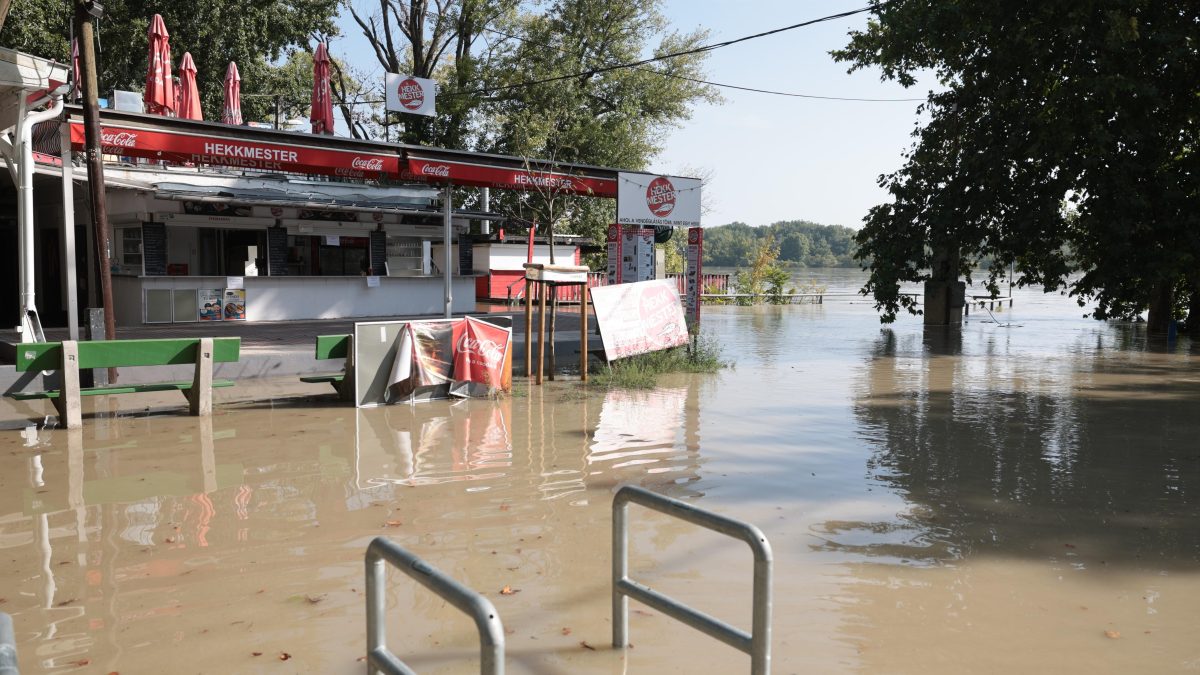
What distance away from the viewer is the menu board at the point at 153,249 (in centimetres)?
2172

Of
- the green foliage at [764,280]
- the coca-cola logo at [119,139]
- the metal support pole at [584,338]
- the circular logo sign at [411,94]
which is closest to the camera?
the coca-cola logo at [119,139]

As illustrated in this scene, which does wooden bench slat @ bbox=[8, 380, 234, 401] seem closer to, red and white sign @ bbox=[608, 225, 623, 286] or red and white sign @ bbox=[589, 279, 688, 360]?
red and white sign @ bbox=[589, 279, 688, 360]

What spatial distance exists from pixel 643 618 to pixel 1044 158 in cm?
2056

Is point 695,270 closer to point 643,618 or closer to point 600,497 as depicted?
point 600,497

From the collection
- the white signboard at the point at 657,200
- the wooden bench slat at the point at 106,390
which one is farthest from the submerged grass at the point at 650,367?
the wooden bench slat at the point at 106,390

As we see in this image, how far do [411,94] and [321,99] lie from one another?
8.41 meters

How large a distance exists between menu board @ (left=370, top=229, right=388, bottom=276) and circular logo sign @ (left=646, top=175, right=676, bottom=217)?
11828 millimetres

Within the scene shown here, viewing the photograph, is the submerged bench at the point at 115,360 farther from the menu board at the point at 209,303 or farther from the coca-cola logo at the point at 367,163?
the menu board at the point at 209,303

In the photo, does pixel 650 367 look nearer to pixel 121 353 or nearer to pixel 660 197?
pixel 660 197

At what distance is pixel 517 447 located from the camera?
9242 mm

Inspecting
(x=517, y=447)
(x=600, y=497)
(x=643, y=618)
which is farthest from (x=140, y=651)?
(x=517, y=447)

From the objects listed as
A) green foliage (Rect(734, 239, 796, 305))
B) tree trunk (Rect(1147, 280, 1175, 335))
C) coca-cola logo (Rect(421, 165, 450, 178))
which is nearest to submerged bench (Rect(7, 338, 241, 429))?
coca-cola logo (Rect(421, 165, 450, 178))

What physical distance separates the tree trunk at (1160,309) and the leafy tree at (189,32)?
28811 millimetres

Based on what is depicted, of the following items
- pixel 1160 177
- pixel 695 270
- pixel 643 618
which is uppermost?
pixel 1160 177
